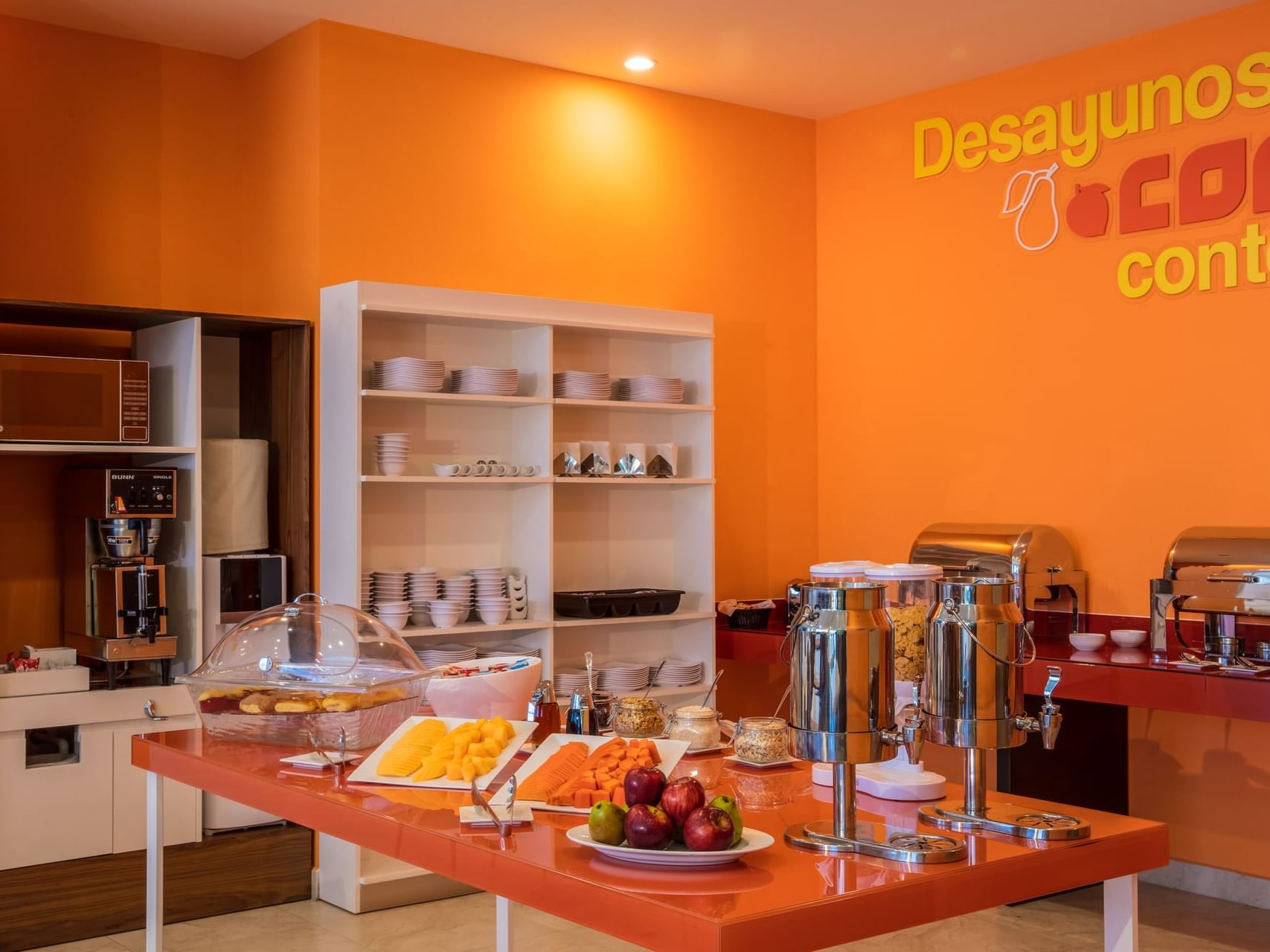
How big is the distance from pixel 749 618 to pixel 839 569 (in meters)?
1.61

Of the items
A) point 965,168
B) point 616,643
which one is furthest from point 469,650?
point 965,168

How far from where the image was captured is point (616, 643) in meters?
5.64

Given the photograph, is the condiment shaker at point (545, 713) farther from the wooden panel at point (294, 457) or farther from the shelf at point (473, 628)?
the wooden panel at point (294, 457)

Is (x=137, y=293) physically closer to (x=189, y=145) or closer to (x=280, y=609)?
(x=189, y=145)

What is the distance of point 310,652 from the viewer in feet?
10.5

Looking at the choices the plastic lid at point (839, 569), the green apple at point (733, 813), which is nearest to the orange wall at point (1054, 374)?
the plastic lid at point (839, 569)

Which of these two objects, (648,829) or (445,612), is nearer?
(648,829)

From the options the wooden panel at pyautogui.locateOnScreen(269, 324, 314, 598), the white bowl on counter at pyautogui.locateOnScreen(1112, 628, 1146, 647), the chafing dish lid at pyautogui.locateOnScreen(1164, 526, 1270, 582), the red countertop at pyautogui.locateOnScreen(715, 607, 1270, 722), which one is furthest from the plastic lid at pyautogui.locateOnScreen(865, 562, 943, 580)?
the wooden panel at pyautogui.locateOnScreen(269, 324, 314, 598)

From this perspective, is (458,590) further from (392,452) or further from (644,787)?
(644,787)

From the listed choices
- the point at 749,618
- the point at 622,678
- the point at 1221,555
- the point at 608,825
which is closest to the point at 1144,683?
the point at 1221,555

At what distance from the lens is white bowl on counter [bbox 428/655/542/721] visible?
319cm

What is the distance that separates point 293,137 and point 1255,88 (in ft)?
11.5

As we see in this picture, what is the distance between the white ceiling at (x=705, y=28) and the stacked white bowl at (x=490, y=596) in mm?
2056

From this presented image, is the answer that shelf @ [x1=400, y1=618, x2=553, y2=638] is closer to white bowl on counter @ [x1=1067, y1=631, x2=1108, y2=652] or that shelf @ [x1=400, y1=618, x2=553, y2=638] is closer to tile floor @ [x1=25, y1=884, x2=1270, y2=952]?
tile floor @ [x1=25, y1=884, x2=1270, y2=952]
